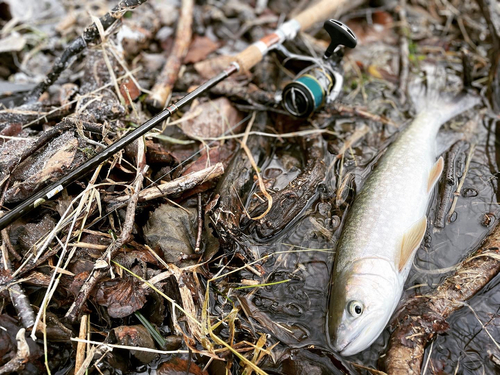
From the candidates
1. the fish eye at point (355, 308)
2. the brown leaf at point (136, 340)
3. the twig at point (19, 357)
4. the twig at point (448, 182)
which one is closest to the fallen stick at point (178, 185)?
the brown leaf at point (136, 340)

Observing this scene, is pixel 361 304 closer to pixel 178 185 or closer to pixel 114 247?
pixel 178 185

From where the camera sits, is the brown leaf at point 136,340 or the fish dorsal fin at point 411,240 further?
the fish dorsal fin at point 411,240

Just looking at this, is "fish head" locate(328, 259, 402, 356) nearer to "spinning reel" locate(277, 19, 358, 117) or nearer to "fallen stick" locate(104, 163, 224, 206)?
"fallen stick" locate(104, 163, 224, 206)

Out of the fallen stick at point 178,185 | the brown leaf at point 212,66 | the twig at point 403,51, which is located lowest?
the twig at point 403,51

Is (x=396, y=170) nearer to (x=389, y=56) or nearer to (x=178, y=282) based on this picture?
(x=178, y=282)

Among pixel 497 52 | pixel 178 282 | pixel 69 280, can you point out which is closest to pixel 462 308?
pixel 178 282

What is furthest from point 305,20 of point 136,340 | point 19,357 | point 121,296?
point 19,357

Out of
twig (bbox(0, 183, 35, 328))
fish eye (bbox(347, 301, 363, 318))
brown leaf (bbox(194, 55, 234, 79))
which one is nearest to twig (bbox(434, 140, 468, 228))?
fish eye (bbox(347, 301, 363, 318))

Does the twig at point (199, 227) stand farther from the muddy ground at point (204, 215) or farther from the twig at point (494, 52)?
the twig at point (494, 52)
